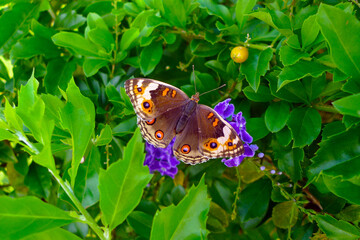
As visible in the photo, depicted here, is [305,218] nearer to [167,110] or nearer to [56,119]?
[167,110]

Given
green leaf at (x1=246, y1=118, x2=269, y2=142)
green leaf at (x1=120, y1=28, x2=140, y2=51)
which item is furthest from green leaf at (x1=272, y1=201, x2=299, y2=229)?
green leaf at (x1=120, y1=28, x2=140, y2=51)

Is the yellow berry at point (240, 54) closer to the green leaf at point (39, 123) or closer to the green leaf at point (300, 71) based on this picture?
the green leaf at point (300, 71)

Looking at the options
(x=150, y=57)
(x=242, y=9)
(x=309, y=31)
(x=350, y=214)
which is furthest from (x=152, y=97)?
(x=350, y=214)

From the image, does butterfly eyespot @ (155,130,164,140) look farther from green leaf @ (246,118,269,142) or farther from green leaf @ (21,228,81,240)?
green leaf @ (21,228,81,240)

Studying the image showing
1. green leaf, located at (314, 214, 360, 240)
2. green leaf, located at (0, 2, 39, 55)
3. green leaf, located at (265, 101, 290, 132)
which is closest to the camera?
green leaf, located at (314, 214, 360, 240)

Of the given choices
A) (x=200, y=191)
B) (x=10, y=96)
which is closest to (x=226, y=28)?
(x=200, y=191)

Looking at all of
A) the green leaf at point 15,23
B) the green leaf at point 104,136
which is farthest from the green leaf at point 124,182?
the green leaf at point 15,23

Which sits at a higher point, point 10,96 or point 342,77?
point 342,77
